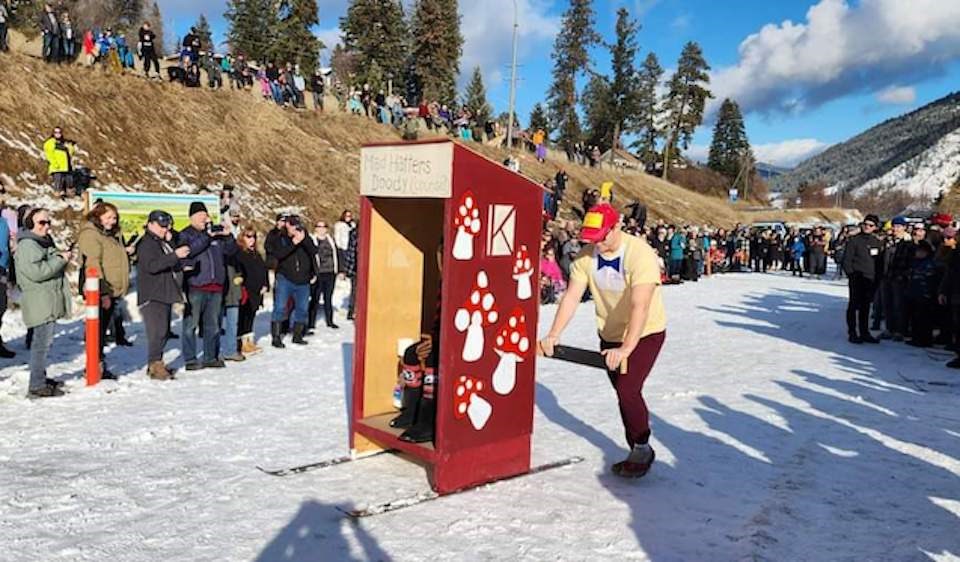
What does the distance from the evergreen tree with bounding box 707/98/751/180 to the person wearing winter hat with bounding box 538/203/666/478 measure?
94.0 meters

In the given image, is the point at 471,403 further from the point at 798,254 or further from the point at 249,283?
the point at 798,254

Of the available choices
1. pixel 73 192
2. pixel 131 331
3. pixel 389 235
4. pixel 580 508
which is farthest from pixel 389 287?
pixel 73 192

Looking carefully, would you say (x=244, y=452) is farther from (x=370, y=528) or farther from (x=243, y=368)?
(x=243, y=368)

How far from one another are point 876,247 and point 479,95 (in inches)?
2630

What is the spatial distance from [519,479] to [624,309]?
1.45 m

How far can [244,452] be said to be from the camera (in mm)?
5898

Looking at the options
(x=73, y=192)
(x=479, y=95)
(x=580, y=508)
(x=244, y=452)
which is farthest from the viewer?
(x=479, y=95)

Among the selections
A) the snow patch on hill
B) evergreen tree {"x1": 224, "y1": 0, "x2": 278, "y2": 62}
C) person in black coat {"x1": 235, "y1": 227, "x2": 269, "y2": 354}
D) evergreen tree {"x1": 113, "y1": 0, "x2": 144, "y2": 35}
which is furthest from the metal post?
the snow patch on hill

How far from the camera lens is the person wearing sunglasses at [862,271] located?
11.7m

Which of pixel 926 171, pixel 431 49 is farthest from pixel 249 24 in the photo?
pixel 926 171

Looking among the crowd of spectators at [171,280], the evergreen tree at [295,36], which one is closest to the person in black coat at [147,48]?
the crowd of spectators at [171,280]

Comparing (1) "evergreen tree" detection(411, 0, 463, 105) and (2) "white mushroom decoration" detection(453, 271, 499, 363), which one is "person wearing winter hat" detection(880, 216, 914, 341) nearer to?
(2) "white mushroom decoration" detection(453, 271, 499, 363)

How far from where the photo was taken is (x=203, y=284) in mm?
8867

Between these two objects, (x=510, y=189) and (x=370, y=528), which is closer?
(x=370, y=528)
